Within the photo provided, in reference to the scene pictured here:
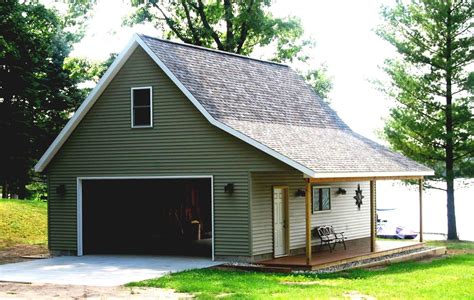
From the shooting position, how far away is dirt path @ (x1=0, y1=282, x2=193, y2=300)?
49.8 feet

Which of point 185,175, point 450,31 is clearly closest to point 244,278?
point 185,175

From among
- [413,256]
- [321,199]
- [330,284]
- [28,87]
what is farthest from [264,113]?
[28,87]

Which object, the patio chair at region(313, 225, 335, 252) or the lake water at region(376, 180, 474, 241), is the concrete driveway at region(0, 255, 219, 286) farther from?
the lake water at region(376, 180, 474, 241)

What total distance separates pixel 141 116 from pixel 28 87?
621 inches

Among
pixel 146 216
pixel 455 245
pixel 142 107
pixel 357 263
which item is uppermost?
pixel 142 107

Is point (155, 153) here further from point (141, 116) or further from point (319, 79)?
point (319, 79)

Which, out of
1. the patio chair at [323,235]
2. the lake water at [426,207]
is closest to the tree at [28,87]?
the patio chair at [323,235]

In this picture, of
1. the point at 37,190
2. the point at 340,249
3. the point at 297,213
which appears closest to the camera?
the point at 297,213

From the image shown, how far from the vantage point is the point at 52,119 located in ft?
131

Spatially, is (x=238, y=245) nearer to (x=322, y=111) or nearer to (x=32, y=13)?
(x=322, y=111)

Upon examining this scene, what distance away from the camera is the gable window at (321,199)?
24297mm

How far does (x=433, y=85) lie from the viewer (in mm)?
32906

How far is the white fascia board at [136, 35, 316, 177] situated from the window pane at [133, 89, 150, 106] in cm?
105

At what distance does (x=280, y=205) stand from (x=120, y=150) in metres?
4.96
